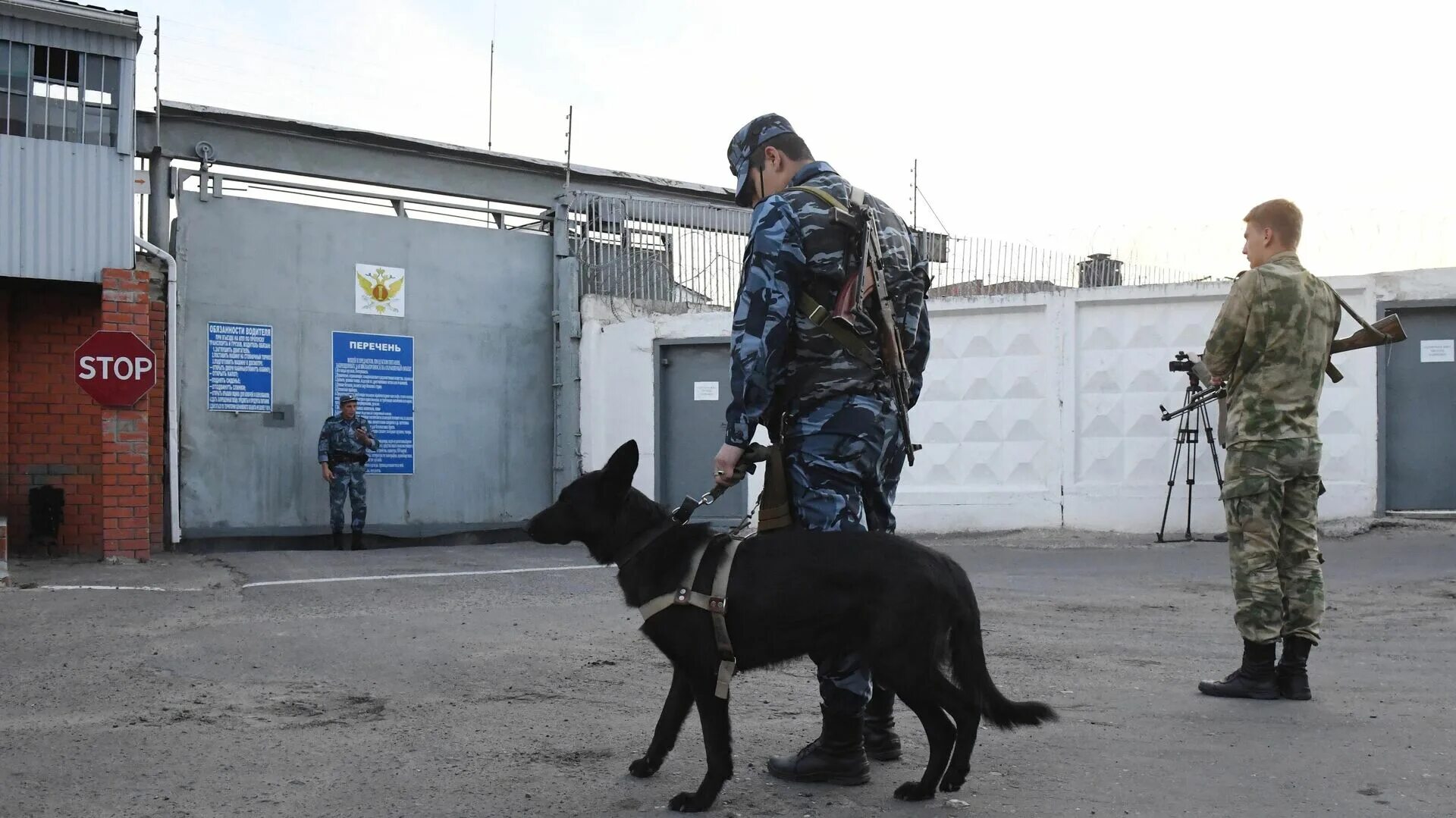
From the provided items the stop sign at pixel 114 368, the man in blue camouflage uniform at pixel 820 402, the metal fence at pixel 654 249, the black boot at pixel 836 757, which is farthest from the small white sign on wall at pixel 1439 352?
the stop sign at pixel 114 368

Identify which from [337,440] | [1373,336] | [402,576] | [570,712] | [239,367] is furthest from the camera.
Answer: [337,440]

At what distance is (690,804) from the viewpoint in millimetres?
3131

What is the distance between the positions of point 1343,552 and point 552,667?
284 inches

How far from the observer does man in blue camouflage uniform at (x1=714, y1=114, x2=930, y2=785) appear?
3.42 m

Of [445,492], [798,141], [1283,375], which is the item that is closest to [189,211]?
[445,492]

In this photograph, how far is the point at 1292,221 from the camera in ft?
15.4

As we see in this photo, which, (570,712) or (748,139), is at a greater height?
(748,139)

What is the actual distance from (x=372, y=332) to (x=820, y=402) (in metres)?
10.6

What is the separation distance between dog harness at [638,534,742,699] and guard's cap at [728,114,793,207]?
4.13 feet

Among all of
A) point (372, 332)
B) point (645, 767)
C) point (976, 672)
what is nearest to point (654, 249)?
point (372, 332)

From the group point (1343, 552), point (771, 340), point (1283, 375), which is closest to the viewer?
point (771, 340)

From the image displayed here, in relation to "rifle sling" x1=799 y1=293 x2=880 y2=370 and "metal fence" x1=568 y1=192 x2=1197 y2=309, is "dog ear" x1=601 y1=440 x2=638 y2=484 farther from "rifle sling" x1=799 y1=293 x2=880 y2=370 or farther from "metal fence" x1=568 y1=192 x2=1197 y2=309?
"metal fence" x1=568 y1=192 x2=1197 y2=309

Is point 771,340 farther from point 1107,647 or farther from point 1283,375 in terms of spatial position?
point 1107,647

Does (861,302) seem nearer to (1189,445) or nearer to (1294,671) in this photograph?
(1294,671)
